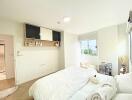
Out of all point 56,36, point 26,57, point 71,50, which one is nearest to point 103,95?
point 26,57

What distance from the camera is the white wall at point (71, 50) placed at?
6081mm

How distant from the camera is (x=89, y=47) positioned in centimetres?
657

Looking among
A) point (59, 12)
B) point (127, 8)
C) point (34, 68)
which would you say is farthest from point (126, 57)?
point (34, 68)

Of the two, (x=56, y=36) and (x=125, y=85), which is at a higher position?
(x=56, y=36)

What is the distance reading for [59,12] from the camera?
3201mm

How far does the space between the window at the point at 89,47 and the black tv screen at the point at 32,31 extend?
3142 millimetres

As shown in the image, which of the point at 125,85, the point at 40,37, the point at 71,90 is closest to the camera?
the point at 71,90

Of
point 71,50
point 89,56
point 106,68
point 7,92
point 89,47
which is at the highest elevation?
point 89,47

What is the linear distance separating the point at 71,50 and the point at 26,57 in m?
2.78

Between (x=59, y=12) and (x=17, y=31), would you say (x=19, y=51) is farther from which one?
(x=59, y=12)

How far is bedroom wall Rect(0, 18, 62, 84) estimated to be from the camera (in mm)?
3980

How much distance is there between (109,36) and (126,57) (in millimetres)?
1181

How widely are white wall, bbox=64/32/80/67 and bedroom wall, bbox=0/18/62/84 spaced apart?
91cm

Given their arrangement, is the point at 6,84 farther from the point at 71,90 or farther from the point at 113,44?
the point at 113,44
